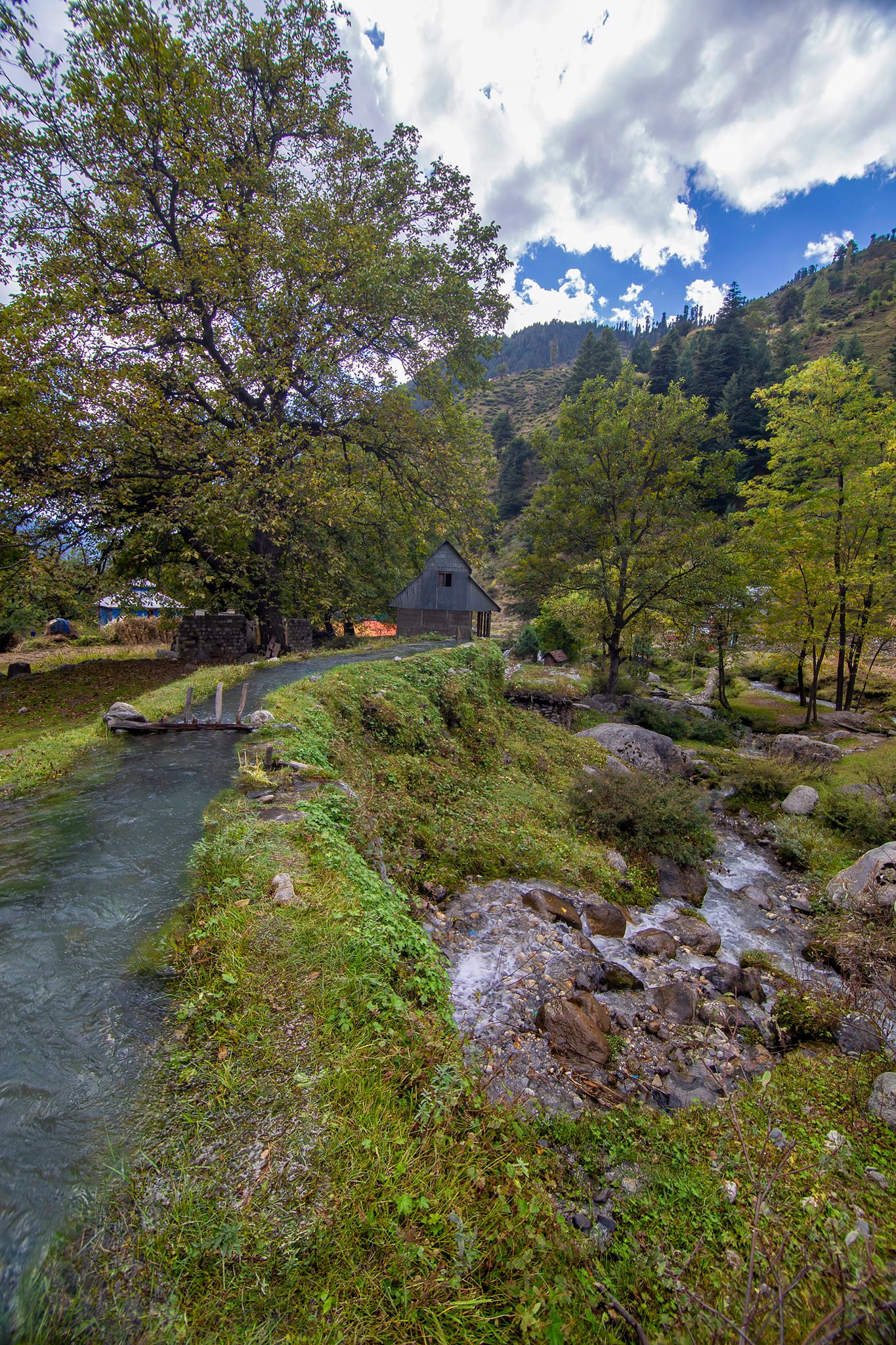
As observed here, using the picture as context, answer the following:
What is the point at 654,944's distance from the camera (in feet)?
26.5

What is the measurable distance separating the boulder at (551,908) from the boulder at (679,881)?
3.13 metres

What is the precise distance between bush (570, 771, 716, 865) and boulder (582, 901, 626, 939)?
313cm

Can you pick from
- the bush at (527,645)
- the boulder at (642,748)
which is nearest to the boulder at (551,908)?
the boulder at (642,748)

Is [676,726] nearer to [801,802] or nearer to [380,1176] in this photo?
[801,802]

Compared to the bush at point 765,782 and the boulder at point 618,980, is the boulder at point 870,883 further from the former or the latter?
the boulder at point 618,980

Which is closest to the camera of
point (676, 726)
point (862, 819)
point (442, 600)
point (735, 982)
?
point (735, 982)

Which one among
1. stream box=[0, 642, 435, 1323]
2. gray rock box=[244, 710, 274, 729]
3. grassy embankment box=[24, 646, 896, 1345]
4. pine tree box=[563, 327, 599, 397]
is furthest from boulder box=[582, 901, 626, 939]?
pine tree box=[563, 327, 599, 397]

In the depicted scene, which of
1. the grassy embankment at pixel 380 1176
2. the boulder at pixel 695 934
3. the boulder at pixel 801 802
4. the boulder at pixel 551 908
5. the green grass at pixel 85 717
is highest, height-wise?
the green grass at pixel 85 717

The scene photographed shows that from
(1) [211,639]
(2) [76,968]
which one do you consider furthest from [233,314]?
(2) [76,968]

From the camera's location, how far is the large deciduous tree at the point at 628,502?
73.8ft

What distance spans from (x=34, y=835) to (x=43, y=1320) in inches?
200

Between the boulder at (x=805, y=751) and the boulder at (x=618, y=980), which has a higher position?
the boulder at (x=618, y=980)

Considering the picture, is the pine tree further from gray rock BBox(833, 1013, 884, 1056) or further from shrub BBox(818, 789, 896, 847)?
gray rock BBox(833, 1013, 884, 1056)

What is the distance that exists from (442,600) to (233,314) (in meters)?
15.2
